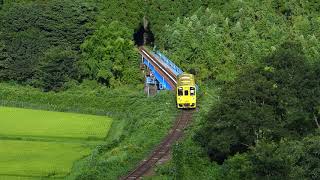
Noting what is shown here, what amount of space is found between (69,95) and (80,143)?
18.3m

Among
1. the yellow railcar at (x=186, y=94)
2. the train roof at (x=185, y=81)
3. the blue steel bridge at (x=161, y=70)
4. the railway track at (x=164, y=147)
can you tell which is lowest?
the railway track at (x=164, y=147)

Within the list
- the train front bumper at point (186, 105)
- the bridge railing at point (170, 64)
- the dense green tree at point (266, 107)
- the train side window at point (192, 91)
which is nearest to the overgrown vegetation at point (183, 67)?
the dense green tree at point (266, 107)

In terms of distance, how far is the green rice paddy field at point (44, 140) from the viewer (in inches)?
1869

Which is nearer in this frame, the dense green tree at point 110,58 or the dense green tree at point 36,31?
the dense green tree at point 110,58

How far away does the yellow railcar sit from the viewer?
6106cm

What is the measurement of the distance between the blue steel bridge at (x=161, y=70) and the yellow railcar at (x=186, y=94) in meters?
6.84

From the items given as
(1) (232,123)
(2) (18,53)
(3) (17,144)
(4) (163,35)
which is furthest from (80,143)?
(4) (163,35)

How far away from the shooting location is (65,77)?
262ft

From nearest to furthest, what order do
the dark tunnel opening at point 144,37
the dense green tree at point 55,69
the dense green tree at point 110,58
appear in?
the dense green tree at point 55,69 → the dense green tree at point 110,58 → the dark tunnel opening at point 144,37

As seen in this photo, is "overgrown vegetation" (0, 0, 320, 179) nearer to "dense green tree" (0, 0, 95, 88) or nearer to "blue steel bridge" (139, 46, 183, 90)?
"dense green tree" (0, 0, 95, 88)

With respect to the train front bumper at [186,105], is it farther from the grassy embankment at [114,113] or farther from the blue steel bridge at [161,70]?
the blue steel bridge at [161,70]

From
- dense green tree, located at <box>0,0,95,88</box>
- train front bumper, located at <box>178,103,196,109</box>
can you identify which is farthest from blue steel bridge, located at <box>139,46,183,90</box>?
dense green tree, located at <box>0,0,95,88</box>

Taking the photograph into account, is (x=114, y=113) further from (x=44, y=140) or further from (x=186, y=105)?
(x=44, y=140)

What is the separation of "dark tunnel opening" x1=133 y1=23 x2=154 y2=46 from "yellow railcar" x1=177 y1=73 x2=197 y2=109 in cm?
3666
